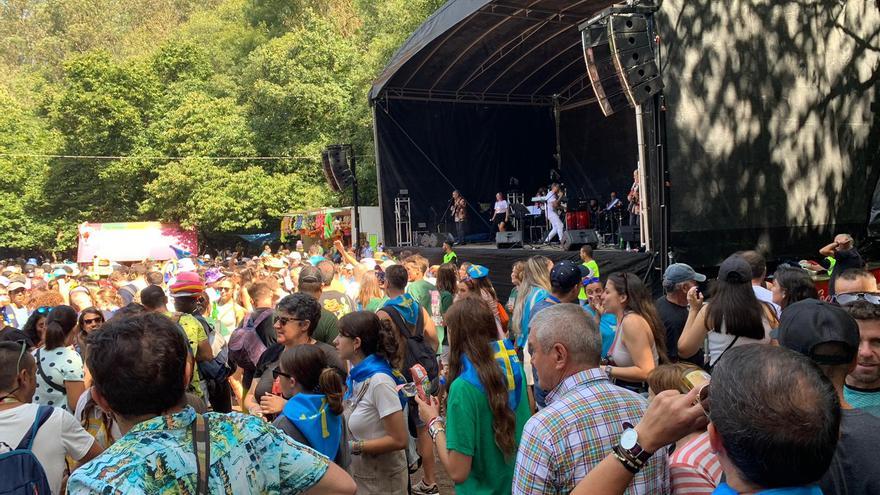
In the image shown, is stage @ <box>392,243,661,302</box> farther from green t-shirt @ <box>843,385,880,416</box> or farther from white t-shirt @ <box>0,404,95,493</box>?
white t-shirt @ <box>0,404,95,493</box>

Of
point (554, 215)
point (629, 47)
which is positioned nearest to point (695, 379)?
point (629, 47)

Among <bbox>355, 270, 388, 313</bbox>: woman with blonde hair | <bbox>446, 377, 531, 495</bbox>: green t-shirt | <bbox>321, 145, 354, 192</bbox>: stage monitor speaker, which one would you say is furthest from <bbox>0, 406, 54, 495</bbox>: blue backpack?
<bbox>321, 145, 354, 192</bbox>: stage monitor speaker

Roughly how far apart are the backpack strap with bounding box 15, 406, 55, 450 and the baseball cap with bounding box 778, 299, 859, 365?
8.66 ft

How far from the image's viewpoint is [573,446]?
6.34ft

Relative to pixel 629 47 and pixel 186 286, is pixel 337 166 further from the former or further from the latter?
pixel 186 286

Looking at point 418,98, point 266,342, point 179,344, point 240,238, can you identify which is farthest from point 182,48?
point 179,344

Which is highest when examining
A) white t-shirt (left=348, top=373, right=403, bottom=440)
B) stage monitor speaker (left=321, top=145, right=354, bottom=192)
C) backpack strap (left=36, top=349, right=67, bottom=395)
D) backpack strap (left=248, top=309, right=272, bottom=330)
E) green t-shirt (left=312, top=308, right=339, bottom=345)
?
stage monitor speaker (left=321, top=145, right=354, bottom=192)

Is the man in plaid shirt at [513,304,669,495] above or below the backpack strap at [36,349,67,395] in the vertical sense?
above

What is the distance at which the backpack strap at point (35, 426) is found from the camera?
2590mm

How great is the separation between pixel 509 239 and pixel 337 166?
612 cm

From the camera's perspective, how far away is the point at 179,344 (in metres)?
1.66

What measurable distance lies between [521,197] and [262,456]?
59.1 feet

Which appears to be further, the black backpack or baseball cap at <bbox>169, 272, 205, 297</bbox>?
the black backpack

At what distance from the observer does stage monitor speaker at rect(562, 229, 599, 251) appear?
41.4 feet
